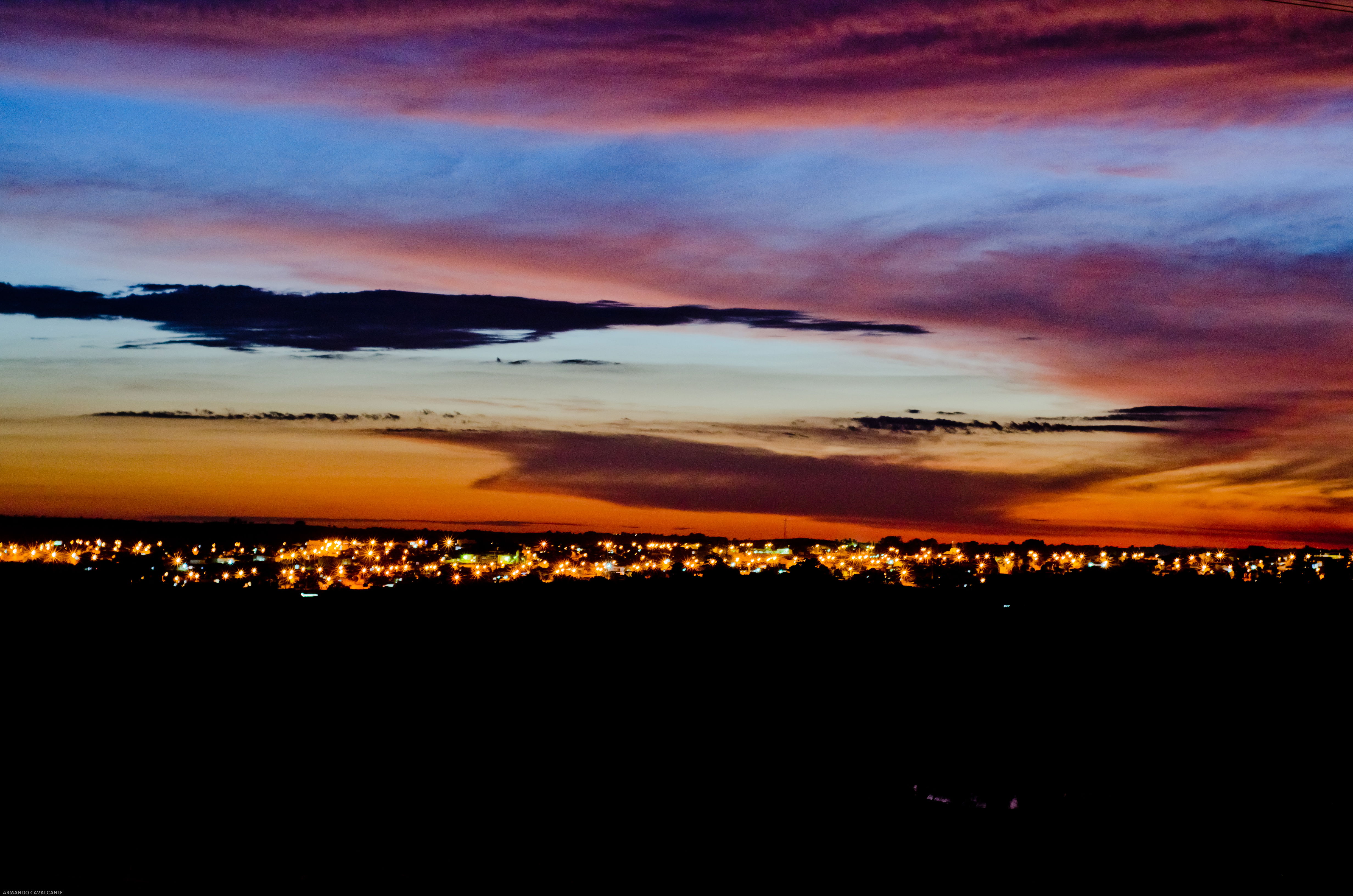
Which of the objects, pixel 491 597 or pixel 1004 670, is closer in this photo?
pixel 1004 670

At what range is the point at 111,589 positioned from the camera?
109 m

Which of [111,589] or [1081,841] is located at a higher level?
[1081,841]

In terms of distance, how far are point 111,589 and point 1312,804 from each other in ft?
340

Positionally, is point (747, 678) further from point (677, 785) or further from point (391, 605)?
point (391, 605)

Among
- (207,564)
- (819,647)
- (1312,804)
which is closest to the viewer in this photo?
(1312,804)

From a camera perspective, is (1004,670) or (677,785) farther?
(1004,670)

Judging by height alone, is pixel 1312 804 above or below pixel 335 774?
above

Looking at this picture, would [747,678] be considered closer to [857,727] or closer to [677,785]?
[857,727]

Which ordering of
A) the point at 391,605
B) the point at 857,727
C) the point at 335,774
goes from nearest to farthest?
1. the point at 335,774
2. the point at 857,727
3. the point at 391,605

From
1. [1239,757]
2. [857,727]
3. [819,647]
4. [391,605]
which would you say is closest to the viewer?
[1239,757]

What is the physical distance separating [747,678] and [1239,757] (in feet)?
70.8

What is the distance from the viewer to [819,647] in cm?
6694

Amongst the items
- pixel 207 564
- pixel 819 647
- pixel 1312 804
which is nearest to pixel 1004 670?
pixel 819 647

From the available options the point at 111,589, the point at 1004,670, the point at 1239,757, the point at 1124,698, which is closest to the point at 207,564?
the point at 111,589
